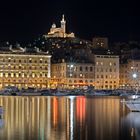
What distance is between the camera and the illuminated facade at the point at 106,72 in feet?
467

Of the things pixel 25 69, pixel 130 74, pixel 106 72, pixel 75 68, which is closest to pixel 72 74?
pixel 75 68

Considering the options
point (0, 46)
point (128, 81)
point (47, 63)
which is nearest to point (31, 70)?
point (47, 63)

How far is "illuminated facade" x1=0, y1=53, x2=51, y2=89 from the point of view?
132000mm

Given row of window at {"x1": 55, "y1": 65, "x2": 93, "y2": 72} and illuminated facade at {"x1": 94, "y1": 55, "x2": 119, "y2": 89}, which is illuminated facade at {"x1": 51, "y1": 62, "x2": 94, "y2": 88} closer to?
row of window at {"x1": 55, "y1": 65, "x2": 93, "y2": 72}

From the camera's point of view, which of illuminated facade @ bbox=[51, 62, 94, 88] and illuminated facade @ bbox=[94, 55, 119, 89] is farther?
illuminated facade @ bbox=[94, 55, 119, 89]

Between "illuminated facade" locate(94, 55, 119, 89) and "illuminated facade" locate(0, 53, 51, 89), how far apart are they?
47.1ft

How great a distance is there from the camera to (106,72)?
14388 cm

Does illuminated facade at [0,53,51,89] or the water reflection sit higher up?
illuminated facade at [0,53,51,89]

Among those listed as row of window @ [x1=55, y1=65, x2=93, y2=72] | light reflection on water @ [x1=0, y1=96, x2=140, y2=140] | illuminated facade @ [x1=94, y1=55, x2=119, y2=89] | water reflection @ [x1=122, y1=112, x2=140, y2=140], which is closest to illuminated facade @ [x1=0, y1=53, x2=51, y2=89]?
row of window @ [x1=55, y1=65, x2=93, y2=72]

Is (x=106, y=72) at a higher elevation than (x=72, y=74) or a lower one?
higher

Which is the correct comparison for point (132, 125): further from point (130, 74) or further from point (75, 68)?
point (130, 74)

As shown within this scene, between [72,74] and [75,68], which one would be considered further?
[75,68]

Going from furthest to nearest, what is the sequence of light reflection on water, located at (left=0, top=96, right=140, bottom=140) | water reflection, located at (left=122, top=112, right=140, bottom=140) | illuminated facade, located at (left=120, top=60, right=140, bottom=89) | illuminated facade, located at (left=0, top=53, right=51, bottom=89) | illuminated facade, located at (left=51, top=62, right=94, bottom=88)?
illuminated facade, located at (left=120, top=60, right=140, bottom=89)
illuminated facade, located at (left=51, top=62, right=94, bottom=88)
illuminated facade, located at (left=0, top=53, right=51, bottom=89)
water reflection, located at (left=122, top=112, right=140, bottom=140)
light reflection on water, located at (left=0, top=96, right=140, bottom=140)

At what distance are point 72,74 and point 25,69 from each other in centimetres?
1230
